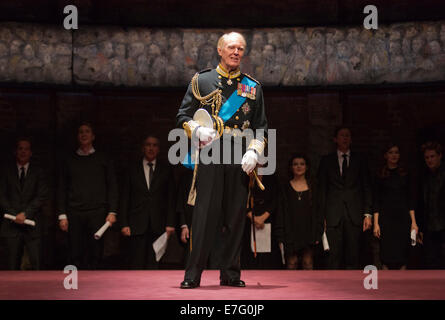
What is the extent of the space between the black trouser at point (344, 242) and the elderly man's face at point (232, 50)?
2991 mm

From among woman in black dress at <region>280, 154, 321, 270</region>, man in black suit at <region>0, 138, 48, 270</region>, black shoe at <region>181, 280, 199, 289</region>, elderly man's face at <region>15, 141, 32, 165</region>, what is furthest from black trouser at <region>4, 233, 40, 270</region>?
black shoe at <region>181, 280, 199, 289</region>

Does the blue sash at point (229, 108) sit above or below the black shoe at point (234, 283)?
above

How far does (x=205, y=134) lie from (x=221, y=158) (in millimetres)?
274

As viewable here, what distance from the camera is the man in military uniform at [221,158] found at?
4590mm

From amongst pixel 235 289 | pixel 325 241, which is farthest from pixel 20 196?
pixel 235 289

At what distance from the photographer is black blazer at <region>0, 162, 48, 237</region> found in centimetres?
716

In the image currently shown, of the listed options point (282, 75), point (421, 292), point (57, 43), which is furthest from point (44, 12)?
point (421, 292)

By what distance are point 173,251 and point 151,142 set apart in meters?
1.50

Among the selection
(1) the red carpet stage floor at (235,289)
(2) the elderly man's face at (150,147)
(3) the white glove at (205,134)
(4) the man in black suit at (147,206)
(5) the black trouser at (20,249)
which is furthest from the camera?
(2) the elderly man's face at (150,147)

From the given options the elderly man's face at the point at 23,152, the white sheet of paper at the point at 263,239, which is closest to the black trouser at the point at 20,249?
the elderly man's face at the point at 23,152

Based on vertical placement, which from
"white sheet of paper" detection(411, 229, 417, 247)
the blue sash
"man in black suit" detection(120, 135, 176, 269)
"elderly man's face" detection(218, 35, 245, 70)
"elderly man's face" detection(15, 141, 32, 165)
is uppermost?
"elderly man's face" detection(218, 35, 245, 70)

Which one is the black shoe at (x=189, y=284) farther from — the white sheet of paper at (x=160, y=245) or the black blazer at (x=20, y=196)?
the black blazer at (x=20, y=196)

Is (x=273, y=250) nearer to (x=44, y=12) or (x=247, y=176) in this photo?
(x=247, y=176)

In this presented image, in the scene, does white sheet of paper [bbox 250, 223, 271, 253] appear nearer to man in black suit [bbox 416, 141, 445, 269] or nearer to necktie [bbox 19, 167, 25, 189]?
man in black suit [bbox 416, 141, 445, 269]
